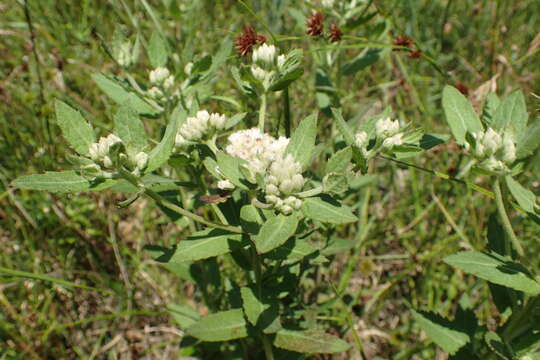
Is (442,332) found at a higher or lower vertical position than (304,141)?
lower

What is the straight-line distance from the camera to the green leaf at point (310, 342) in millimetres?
2252

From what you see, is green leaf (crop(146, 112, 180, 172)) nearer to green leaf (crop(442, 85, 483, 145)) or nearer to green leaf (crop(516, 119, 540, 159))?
green leaf (crop(442, 85, 483, 145))

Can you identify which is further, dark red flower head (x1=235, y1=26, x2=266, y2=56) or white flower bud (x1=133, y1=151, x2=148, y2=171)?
dark red flower head (x1=235, y1=26, x2=266, y2=56)

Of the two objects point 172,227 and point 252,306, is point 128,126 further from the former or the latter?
point 172,227

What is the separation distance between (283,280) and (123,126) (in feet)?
3.92

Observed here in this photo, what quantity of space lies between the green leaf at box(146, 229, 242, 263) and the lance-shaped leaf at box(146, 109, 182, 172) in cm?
35

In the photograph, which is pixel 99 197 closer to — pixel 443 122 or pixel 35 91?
pixel 35 91

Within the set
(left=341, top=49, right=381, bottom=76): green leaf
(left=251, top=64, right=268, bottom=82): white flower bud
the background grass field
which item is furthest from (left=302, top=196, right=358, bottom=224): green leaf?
(left=341, top=49, right=381, bottom=76): green leaf

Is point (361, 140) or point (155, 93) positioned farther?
point (155, 93)

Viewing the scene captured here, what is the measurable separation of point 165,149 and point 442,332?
5.60 ft

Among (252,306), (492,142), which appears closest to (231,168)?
(252,306)

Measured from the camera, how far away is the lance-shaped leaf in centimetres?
195

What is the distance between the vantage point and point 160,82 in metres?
2.62

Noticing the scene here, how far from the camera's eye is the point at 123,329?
3.44 m
